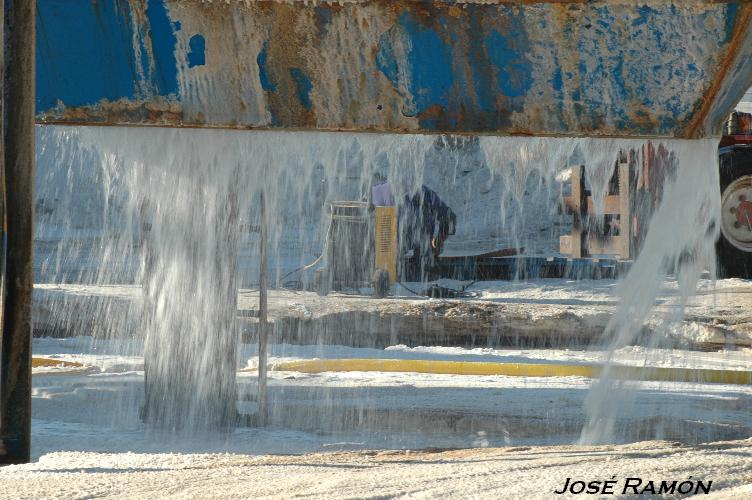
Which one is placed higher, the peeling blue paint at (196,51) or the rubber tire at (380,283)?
the peeling blue paint at (196,51)

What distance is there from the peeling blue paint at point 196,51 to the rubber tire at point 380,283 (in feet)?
24.8

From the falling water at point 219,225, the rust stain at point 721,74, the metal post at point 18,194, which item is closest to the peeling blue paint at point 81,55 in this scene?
the falling water at point 219,225

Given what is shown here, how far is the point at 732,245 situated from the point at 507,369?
4.73 m

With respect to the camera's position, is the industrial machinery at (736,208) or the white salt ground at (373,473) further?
the industrial machinery at (736,208)

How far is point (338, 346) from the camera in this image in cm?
849

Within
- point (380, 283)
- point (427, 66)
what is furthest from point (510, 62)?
point (380, 283)

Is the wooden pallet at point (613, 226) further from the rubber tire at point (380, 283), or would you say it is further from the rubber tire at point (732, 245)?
the rubber tire at point (380, 283)

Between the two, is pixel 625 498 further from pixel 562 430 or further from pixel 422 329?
pixel 422 329

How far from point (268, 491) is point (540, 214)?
62.9 ft

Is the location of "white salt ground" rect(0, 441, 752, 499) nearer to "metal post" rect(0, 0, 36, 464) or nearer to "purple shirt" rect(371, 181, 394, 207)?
"metal post" rect(0, 0, 36, 464)

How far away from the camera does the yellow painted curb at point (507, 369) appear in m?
6.78

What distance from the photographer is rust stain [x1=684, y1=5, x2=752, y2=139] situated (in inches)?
145

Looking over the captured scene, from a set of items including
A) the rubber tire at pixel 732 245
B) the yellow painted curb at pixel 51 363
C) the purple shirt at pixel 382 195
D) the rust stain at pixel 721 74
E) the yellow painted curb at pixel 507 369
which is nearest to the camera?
the rust stain at pixel 721 74

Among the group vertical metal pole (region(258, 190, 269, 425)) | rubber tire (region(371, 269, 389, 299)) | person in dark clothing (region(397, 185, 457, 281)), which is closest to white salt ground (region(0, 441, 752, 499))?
vertical metal pole (region(258, 190, 269, 425))
